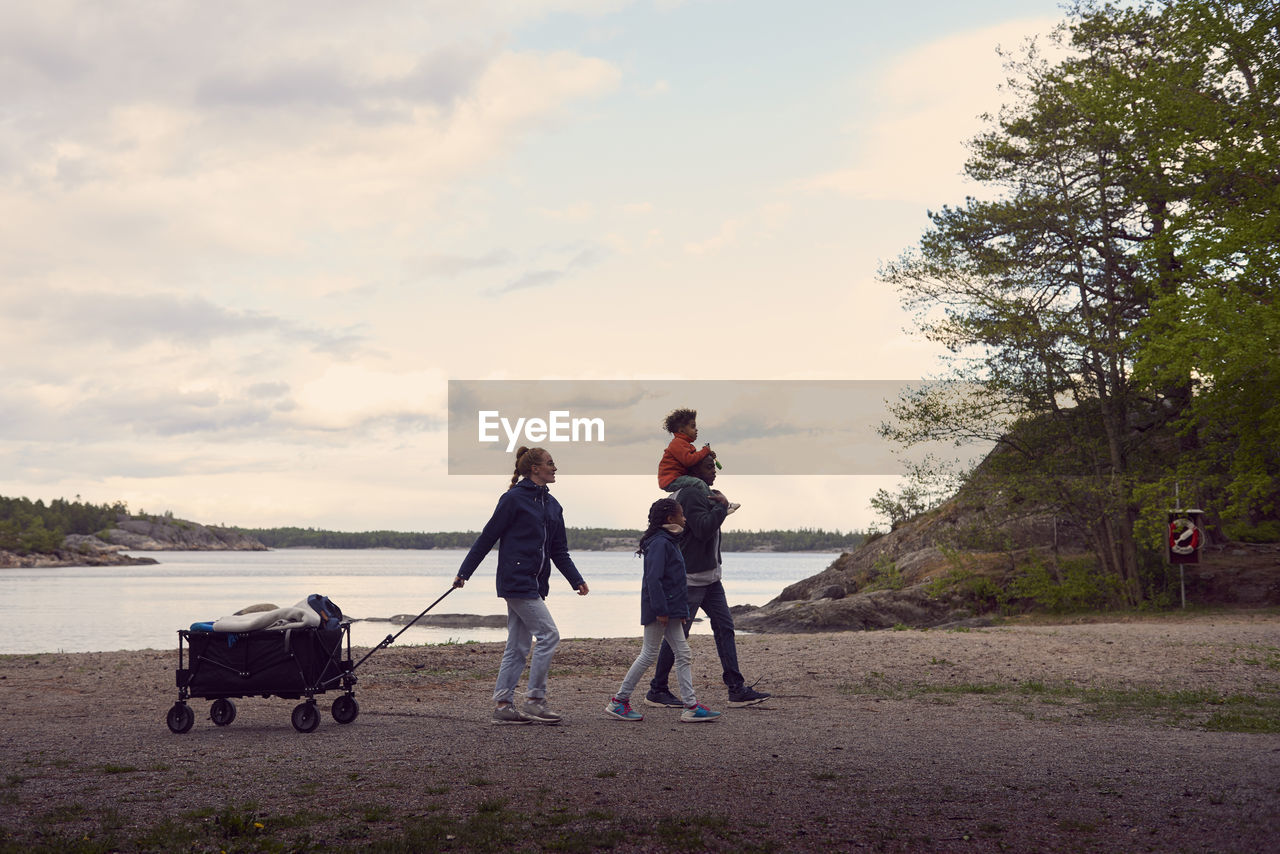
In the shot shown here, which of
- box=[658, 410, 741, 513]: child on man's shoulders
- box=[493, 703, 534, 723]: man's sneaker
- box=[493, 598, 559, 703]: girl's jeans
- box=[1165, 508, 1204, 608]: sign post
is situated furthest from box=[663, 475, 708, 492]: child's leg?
box=[1165, 508, 1204, 608]: sign post

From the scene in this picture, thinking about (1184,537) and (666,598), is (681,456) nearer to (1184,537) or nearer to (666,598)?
(666,598)

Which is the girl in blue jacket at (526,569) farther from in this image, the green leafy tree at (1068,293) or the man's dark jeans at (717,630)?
the green leafy tree at (1068,293)

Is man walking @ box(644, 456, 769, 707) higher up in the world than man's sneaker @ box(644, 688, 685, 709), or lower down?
higher up

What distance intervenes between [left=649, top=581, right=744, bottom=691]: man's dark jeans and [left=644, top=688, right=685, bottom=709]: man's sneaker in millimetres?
31

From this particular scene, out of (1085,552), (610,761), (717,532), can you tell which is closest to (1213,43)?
(1085,552)

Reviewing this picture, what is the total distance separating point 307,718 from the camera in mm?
8328

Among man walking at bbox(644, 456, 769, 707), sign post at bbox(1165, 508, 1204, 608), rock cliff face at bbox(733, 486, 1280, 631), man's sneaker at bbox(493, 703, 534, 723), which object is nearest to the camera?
man's sneaker at bbox(493, 703, 534, 723)

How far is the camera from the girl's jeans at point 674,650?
888cm

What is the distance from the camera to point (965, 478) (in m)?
26.0

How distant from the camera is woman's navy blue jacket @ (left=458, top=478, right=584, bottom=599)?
8688mm

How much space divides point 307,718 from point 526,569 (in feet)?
6.62

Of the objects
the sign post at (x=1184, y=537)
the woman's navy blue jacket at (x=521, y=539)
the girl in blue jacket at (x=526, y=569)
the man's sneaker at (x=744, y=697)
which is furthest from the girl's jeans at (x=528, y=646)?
the sign post at (x=1184, y=537)

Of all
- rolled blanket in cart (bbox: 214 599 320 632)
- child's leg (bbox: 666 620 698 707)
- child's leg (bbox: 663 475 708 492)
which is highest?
child's leg (bbox: 663 475 708 492)

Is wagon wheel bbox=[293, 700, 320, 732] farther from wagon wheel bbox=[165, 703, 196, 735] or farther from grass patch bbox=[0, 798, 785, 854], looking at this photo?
grass patch bbox=[0, 798, 785, 854]
